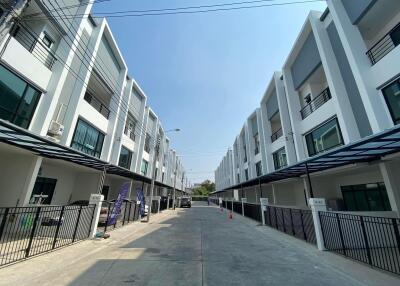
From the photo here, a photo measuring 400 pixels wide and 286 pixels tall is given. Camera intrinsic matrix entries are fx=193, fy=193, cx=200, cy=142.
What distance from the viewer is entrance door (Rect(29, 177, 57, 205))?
11.7 metres

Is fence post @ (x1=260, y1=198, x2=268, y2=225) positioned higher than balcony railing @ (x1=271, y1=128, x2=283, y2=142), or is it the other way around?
balcony railing @ (x1=271, y1=128, x2=283, y2=142)

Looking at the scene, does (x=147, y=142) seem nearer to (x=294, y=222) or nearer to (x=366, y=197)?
(x=294, y=222)

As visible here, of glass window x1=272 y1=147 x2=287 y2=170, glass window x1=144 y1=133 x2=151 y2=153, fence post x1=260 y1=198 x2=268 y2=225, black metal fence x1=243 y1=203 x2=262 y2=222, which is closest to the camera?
fence post x1=260 y1=198 x2=268 y2=225

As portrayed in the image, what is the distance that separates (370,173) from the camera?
10867 mm

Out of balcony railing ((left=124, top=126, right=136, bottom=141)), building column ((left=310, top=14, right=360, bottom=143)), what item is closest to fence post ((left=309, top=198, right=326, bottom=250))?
building column ((left=310, top=14, right=360, bottom=143))

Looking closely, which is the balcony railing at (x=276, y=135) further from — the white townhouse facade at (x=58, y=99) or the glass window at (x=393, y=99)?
the white townhouse facade at (x=58, y=99)

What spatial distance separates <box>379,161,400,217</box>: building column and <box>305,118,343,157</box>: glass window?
2.74 meters

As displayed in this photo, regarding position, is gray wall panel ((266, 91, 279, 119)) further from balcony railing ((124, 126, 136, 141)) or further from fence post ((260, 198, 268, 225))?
balcony railing ((124, 126, 136, 141))

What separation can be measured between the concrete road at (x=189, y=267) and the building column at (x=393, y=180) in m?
3.72

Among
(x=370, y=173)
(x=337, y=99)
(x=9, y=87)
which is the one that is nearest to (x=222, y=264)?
(x=337, y=99)

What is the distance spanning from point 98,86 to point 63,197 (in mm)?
9374

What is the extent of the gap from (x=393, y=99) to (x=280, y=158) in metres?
11.6

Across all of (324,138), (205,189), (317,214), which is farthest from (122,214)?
(205,189)

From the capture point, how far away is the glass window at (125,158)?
20531 millimetres
